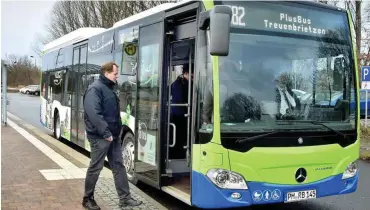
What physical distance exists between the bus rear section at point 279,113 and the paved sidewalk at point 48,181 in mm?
1322

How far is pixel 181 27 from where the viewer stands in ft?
19.3

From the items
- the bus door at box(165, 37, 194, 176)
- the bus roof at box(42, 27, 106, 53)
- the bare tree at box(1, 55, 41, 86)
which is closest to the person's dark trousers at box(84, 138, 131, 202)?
the bus door at box(165, 37, 194, 176)

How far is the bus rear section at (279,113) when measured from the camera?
498 cm

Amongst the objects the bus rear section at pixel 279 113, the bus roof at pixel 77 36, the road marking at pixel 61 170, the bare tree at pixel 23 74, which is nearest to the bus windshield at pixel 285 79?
the bus rear section at pixel 279 113

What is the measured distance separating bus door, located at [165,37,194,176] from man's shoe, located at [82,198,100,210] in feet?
3.74

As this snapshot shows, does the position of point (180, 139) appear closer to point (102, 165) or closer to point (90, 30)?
point (102, 165)

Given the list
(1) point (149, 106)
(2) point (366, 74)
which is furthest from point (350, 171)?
(2) point (366, 74)

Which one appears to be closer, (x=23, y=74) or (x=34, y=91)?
(x=34, y=91)

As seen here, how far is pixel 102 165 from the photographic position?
5.62 m

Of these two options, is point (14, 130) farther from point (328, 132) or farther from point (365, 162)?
point (328, 132)

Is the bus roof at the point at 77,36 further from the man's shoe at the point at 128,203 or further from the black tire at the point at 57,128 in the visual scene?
the man's shoe at the point at 128,203

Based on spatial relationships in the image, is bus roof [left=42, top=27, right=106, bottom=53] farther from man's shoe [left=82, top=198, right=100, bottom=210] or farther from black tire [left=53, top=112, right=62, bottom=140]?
man's shoe [left=82, top=198, right=100, bottom=210]

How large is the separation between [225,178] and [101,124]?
1602 mm

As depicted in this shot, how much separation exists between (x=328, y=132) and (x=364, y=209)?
1804 mm
